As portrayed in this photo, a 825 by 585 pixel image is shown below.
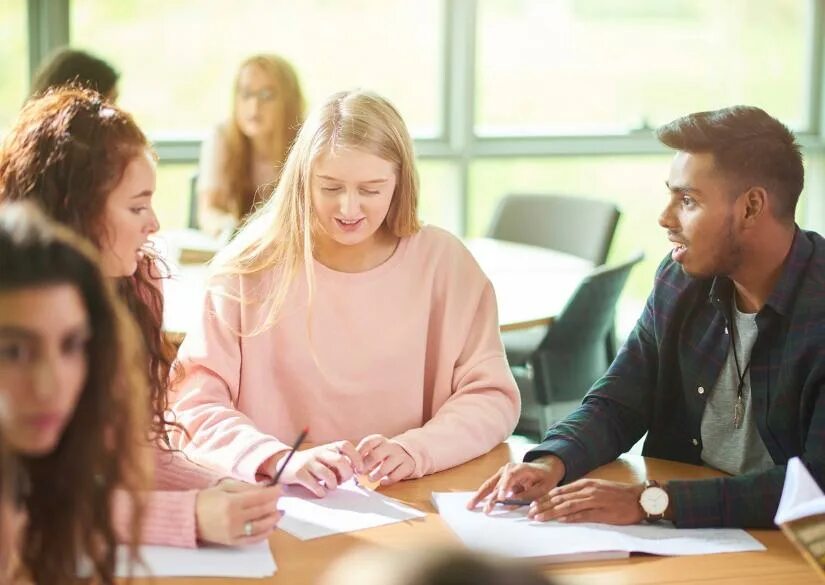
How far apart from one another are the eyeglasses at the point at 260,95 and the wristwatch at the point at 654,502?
297cm

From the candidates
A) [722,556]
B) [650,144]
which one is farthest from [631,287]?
[722,556]

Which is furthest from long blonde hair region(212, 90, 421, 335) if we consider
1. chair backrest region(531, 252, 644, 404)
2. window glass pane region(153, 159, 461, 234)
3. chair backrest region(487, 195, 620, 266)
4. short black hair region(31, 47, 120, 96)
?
window glass pane region(153, 159, 461, 234)

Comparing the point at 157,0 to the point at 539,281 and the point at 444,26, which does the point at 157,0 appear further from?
the point at 539,281

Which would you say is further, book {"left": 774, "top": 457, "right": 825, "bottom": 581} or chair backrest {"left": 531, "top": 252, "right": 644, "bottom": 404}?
chair backrest {"left": 531, "top": 252, "right": 644, "bottom": 404}

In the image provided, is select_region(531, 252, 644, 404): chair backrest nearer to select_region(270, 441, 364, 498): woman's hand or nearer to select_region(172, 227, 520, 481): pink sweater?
select_region(172, 227, 520, 481): pink sweater

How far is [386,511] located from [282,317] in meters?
0.52

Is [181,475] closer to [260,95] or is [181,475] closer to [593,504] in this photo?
[593,504]

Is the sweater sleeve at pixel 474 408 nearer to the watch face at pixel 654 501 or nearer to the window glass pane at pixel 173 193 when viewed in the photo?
the watch face at pixel 654 501

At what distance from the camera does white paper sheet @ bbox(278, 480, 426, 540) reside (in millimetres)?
1755

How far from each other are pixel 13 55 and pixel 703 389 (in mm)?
3717

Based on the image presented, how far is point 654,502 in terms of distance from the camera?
5.96ft

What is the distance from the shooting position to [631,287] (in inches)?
233

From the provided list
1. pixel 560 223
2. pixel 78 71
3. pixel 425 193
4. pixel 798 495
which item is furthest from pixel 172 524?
pixel 425 193

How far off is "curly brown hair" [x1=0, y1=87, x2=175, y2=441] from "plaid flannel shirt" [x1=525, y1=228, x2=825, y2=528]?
807mm
